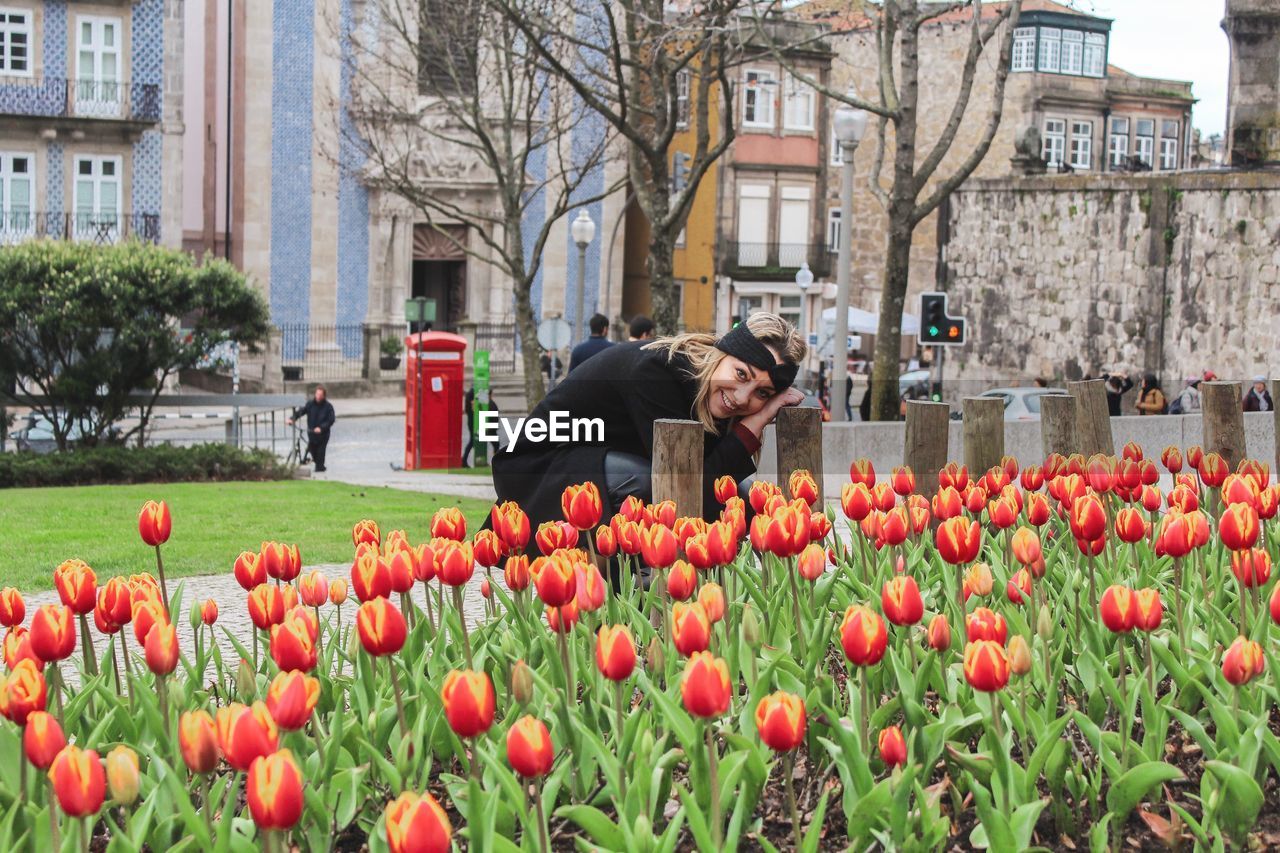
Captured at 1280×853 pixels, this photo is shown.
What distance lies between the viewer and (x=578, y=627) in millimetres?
5055

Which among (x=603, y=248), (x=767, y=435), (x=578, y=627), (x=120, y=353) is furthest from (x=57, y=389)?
(x=603, y=248)

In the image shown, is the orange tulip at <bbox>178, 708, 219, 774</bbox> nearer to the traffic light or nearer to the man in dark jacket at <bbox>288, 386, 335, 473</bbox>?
the traffic light

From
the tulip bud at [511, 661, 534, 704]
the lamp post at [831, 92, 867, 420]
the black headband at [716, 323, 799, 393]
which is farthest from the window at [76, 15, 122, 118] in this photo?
the tulip bud at [511, 661, 534, 704]

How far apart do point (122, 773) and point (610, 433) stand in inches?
156

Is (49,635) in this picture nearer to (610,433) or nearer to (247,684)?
(247,684)

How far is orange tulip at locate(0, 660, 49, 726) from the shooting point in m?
3.63

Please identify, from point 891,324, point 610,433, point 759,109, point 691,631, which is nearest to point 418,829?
point 691,631

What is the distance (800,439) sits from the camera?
7.15m

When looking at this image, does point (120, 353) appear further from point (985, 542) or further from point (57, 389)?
point (985, 542)

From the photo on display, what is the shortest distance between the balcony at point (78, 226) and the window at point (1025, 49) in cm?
2702

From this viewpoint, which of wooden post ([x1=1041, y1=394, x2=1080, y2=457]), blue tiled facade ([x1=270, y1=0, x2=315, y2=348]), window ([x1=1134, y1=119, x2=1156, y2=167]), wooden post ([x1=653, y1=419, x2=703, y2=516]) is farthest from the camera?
window ([x1=1134, y1=119, x2=1156, y2=167])

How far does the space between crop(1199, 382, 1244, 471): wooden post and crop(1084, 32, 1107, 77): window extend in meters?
49.3

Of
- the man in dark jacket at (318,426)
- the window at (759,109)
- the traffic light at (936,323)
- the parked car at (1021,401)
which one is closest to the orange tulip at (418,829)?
the traffic light at (936,323)

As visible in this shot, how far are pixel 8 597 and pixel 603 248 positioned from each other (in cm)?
4514
